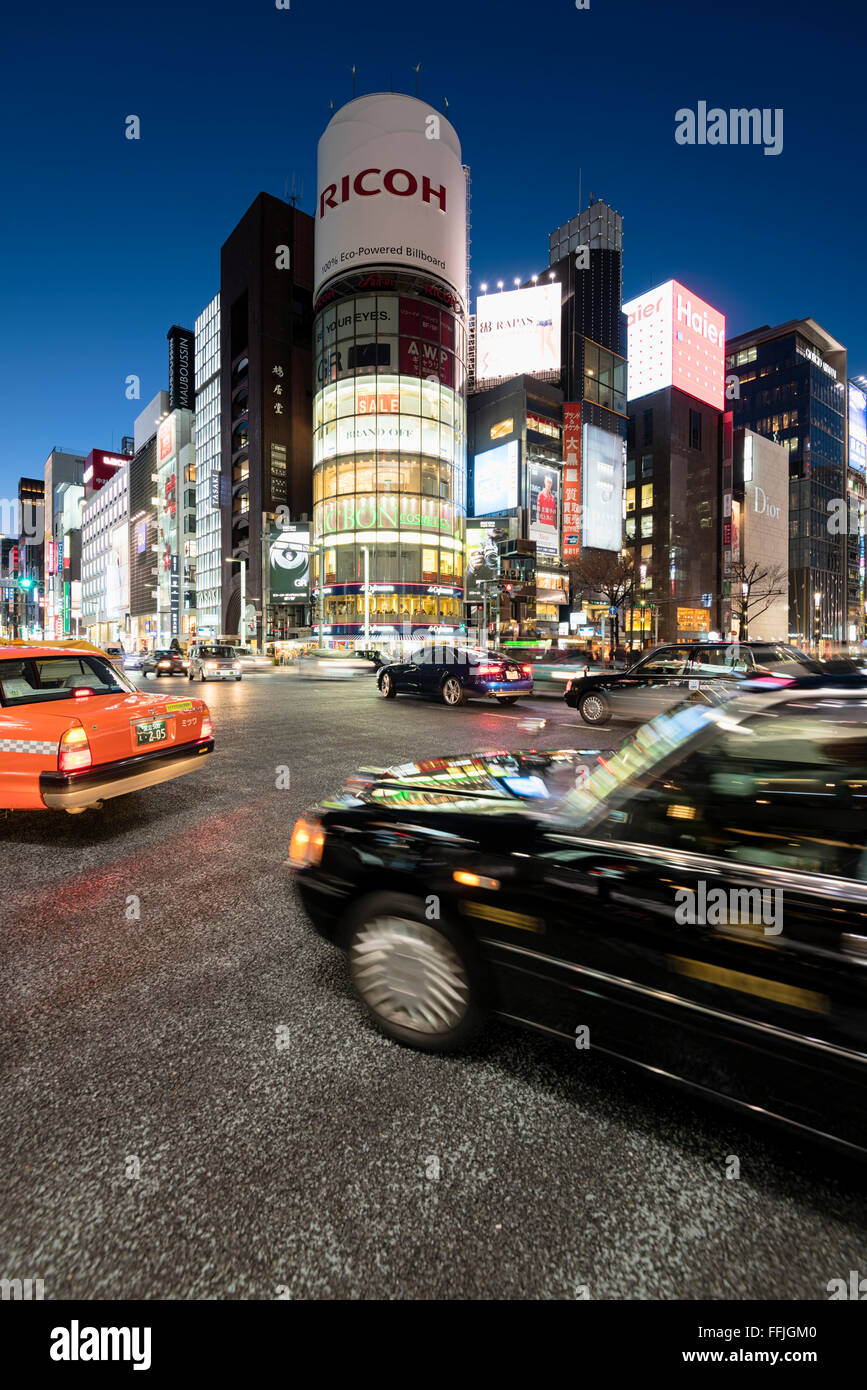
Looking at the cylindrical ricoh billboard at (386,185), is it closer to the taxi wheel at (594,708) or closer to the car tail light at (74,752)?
the taxi wheel at (594,708)

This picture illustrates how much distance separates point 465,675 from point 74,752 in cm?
1012

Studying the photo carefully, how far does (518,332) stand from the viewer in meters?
64.3

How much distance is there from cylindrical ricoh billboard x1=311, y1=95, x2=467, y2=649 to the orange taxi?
46.2 meters

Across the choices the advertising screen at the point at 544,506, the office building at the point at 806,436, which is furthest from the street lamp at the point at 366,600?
the office building at the point at 806,436

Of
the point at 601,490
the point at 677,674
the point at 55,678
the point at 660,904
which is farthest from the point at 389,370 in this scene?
the point at 660,904

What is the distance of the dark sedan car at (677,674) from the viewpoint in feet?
32.9

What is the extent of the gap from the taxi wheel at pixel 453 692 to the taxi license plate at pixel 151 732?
29.8 feet

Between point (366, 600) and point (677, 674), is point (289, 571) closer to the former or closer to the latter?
point (366, 600)

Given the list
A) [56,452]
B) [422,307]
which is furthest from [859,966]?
[56,452]

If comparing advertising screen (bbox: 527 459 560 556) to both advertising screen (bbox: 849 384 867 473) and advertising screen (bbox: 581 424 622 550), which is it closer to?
advertising screen (bbox: 581 424 622 550)

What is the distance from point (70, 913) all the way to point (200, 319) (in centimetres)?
10058

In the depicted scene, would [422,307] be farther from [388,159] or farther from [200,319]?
[200,319]

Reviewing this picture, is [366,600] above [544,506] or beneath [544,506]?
beneath

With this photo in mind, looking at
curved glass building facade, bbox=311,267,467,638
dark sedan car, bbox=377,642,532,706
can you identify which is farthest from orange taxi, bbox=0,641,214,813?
curved glass building facade, bbox=311,267,467,638
